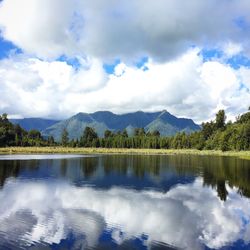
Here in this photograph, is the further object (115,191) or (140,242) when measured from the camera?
(115,191)

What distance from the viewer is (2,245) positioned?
1945cm

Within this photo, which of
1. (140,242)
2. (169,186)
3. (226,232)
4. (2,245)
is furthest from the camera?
(169,186)

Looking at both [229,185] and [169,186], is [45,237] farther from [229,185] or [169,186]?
[229,185]

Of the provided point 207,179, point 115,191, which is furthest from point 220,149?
point 115,191

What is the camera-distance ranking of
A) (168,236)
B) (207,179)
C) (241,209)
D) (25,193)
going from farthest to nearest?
(207,179)
(25,193)
(241,209)
(168,236)

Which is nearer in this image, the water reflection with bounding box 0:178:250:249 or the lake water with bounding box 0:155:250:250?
the lake water with bounding box 0:155:250:250

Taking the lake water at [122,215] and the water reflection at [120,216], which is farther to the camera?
the water reflection at [120,216]

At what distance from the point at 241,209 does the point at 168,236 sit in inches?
493

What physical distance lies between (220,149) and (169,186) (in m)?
132

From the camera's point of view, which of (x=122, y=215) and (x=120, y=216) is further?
(x=122, y=215)

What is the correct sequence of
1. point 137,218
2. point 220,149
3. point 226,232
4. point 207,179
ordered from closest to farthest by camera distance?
1. point 226,232
2. point 137,218
3. point 207,179
4. point 220,149

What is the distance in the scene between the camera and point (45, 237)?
21.3 metres

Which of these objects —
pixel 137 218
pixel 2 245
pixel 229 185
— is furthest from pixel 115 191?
pixel 2 245

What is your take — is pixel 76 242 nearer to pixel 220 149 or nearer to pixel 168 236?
pixel 168 236
